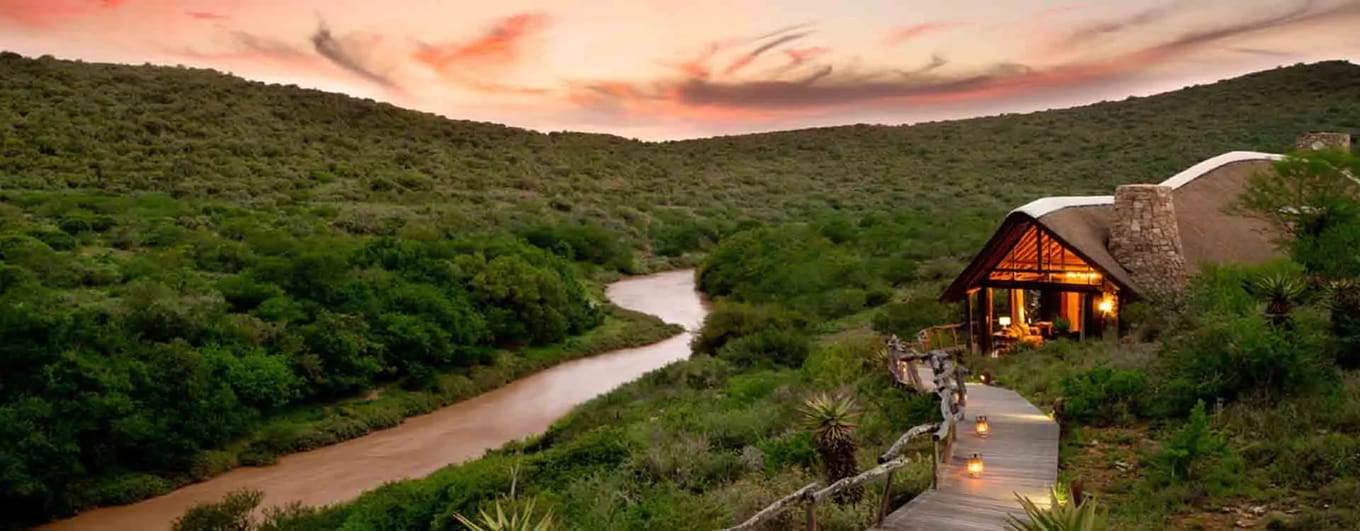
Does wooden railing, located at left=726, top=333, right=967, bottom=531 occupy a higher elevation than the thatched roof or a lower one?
lower

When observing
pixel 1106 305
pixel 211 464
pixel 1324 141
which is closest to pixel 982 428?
pixel 1106 305

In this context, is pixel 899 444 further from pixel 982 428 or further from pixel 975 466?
pixel 982 428

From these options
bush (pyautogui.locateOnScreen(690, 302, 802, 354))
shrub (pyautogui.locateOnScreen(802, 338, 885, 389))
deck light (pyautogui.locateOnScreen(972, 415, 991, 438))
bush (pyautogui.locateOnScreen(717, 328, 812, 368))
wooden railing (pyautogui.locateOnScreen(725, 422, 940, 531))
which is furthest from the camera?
bush (pyautogui.locateOnScreen(690, 302, 802, 354))

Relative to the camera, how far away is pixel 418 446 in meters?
26.0

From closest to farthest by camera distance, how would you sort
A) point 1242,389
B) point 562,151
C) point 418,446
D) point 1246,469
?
point 1246,469 < point 1242,389 < point 418,446 < point 562,151

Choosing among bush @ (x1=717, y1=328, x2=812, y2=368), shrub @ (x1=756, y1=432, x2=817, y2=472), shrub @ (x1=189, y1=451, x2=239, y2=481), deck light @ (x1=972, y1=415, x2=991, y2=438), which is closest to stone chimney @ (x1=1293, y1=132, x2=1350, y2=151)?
bush @ (x1=717, y1=328, x2=812, y2=368)

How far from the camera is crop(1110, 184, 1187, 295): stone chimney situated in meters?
21.7

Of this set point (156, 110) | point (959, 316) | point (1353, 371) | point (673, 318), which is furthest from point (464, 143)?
point (1353, 371)

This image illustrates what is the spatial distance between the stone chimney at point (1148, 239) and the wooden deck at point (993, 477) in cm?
806

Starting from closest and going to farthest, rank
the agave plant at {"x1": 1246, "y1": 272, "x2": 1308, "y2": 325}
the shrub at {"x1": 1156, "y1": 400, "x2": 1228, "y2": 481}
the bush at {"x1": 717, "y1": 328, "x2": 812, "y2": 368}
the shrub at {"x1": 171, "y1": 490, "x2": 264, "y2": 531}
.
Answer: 1. the shrub at {"x1": 1156, "y1": 400, "x2": 1228, "y2": 481}
2. the agave plant at {"x1": 1246, "y1": 272, "x2": 1308, "y2": 325}
3. the shrub at {"x1": 171, "y1": 490, "x2": 264, "y2": 531}
4. the bush at {"x1": 717, "y1": 328, "x2": 812, "y2": 368}

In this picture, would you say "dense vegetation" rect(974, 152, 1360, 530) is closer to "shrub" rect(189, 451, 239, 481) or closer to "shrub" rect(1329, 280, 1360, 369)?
"shrub" rect(1329, 280, 1360, 369)

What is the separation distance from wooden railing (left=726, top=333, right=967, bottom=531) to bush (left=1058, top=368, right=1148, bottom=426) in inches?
75.3

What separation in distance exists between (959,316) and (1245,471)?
17.7m

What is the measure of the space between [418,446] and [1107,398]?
729 inches
